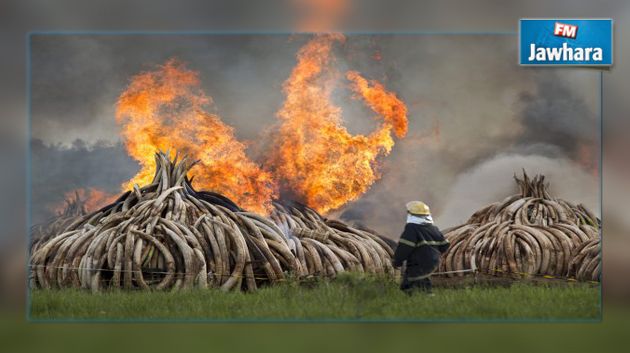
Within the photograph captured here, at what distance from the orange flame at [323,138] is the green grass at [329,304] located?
1308mm

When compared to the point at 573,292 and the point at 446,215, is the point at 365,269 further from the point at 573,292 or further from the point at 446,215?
the point at 573,292

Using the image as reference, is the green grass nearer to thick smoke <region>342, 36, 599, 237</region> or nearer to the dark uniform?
the dark uniform

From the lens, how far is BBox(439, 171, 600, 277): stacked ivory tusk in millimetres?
13891

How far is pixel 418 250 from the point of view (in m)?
13.7

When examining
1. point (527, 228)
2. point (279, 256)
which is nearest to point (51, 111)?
point (279, 256)

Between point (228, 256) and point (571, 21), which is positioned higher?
point (571, 21)

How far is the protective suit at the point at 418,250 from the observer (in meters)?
13.6

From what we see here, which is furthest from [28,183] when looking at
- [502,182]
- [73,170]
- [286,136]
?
[502,182]

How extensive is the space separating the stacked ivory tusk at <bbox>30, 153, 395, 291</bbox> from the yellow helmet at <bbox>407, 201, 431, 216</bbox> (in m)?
0.61

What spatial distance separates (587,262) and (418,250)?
2445mm

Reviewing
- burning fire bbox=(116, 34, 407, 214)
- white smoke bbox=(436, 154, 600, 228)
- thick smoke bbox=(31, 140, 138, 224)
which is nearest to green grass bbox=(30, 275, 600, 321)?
white smoke bbox=(436, 154, 600, 228)

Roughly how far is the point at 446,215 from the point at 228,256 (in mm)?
3115

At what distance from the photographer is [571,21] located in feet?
44.8

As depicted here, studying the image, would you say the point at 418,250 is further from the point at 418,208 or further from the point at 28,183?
the point at 28,183
